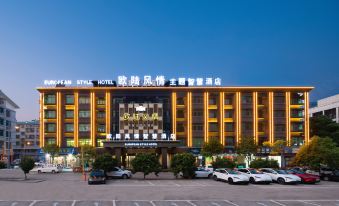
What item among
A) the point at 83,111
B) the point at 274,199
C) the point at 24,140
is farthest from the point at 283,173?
the point at 24,140

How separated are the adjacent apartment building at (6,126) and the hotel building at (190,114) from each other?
3965 centimetres

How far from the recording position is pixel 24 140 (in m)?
186

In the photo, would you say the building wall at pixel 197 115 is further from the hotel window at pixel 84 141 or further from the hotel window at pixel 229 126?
the hotel window at pixel 229 126

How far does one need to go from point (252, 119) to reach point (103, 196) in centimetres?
6018

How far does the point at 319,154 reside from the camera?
4994cm

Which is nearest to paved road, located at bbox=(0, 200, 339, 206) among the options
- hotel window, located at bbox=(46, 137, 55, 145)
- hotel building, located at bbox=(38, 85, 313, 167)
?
hotel building, located at bbox=(38, 85, 313, 167)

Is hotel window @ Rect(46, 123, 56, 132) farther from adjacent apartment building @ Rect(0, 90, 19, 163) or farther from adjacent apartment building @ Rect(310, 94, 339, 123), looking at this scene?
adjacent apartment building @ Rect(310, 94, 339, 123)

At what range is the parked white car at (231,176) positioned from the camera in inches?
1596

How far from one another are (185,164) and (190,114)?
3731 centimetres

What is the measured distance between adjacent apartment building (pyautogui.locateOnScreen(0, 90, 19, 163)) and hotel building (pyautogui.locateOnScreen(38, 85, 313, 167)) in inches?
1561

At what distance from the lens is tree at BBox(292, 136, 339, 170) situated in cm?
4800

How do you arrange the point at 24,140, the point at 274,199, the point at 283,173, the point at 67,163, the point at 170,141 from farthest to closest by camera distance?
the point at 24,140 → the point at 67,163 → the point at 170,141 → the point at 283,173 → the point at 274,199

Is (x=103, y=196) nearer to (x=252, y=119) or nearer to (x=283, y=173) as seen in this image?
(x=283, y=173)

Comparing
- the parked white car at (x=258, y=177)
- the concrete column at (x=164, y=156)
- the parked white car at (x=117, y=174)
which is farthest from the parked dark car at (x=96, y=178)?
the concrete column at (x=164, y=156)
